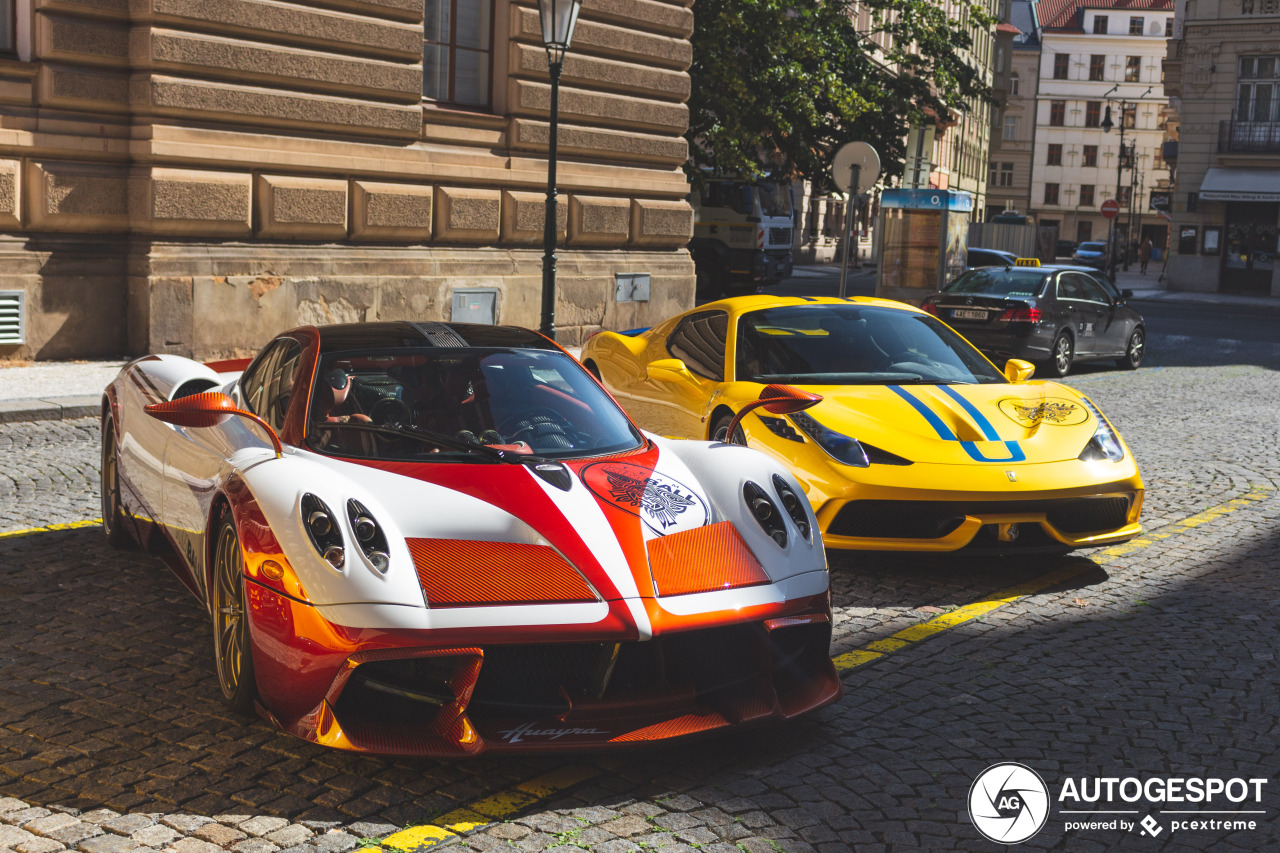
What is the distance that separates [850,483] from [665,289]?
1229 cm

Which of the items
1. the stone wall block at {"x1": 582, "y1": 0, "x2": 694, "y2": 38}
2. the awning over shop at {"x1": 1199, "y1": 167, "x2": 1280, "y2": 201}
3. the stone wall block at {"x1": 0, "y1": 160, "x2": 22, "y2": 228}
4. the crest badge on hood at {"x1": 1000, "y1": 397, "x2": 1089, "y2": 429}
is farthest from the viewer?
the awning over shop at {"x1": 1199, "y1": 167, "x2": 1280, "y2": 201}

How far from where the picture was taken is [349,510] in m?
4.03

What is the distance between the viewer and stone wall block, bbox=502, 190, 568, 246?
16.1m

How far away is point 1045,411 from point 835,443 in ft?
4.20

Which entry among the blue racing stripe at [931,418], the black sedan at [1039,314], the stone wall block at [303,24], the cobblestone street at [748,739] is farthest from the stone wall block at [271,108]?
the blue racing stripe at [931,418]

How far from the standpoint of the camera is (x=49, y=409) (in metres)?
10.4

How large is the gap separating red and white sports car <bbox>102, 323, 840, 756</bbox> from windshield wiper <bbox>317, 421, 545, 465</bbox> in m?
0.01

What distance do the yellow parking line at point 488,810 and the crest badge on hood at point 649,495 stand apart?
77cm

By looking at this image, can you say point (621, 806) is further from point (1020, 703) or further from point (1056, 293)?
point (1056, 293)

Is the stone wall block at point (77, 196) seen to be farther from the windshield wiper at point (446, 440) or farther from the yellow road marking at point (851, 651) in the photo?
the windshield wiper at point (446, 440)

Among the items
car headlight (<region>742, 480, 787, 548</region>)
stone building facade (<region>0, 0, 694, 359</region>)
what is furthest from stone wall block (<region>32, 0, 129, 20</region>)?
car headlight (<region>742, 480, 787, 548</region>)

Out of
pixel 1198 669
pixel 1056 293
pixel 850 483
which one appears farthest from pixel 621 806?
pixel 1056 293

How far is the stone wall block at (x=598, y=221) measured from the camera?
55.2 ft

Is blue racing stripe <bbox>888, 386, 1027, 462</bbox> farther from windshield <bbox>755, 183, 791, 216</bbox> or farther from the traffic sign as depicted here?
windshield <bbox>755, 183, 791, 216</bbox>
